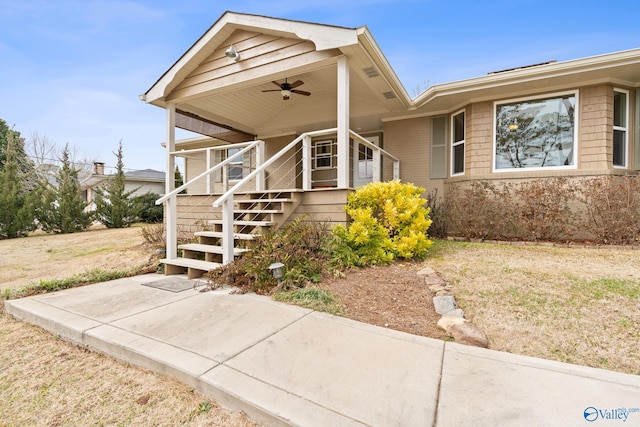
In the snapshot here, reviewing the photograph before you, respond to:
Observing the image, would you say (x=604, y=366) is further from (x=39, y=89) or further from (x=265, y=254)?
(x=39, y=89)

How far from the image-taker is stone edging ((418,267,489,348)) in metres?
2.39

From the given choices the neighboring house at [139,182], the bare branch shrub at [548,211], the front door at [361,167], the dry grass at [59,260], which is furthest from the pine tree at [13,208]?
the bare branch shrub at [548,211]

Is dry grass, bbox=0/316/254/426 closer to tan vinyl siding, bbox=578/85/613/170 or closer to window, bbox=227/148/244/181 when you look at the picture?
tan vinyl siding, bbox=578/85/613/170

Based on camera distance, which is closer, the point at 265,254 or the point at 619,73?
the point at 265,254

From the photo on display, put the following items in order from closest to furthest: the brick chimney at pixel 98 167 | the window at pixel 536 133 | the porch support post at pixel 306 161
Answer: the porch support post at pixel 306 161 < the window at pixel 536 133 < the brick chimney at pixel 98 167

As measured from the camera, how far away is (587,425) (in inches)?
58.6

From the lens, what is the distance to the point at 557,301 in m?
3.02

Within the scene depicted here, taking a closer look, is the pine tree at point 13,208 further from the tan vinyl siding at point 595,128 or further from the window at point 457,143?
the tan vinyl siding at point 595,128

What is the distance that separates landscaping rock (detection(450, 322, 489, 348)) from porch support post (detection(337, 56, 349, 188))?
2961 millimetres

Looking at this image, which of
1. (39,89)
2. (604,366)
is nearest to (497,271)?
(604,366)

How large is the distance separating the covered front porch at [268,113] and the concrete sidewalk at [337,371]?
1575 mm

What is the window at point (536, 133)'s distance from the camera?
6.45 m

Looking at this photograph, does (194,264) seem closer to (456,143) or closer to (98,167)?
(456,143)

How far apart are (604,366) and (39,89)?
28915 mm
